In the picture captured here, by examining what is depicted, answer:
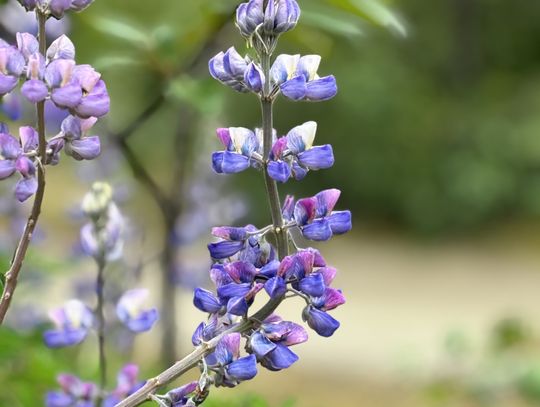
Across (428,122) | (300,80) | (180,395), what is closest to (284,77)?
(300,80)

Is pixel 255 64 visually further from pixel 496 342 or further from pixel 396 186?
pixel 396 186

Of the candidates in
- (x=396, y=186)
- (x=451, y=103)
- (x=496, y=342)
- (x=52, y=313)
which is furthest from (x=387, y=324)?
(x=52, y=313)

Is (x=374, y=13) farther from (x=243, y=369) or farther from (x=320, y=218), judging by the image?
(x=243, y=369)

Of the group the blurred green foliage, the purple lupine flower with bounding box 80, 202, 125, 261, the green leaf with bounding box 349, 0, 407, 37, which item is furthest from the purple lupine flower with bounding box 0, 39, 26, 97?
the blurred green foliage

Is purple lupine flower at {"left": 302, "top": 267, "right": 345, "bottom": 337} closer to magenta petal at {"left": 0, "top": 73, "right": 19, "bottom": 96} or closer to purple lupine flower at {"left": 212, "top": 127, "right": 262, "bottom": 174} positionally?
purple lupine flower at {"left": 212, "top": 127, "right": 262, "bottom": 174}

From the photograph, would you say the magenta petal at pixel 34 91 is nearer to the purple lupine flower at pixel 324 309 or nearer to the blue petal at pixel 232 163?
the blue petal at pixel 232 163

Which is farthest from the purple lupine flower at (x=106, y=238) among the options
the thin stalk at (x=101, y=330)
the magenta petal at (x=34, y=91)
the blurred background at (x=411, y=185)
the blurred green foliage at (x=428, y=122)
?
the blurred green foliage at (x=428, y=122)
